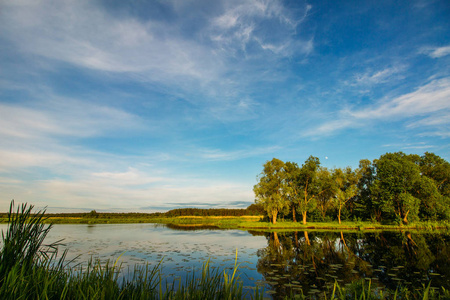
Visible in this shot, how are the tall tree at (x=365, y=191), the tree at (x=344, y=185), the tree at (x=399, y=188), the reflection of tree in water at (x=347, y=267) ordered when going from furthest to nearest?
1. the tall tree at (x=365, y=191)
2. the tree at (x=344, y=185)
3. the tree at (x=399, y=188)
4. the reflection of tree in water at (x=347, y=267)

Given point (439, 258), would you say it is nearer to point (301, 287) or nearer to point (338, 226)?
point (301, 287)

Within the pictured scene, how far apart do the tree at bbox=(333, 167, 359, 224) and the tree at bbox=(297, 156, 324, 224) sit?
350cm

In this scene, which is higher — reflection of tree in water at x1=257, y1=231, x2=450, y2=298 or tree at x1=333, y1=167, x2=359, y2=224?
tree at x1=333, y1=167, x2=359, y2=224

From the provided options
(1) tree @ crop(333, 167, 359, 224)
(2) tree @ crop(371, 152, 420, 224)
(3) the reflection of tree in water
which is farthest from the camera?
(1) tree @ crop(333, 167, 359, 224)

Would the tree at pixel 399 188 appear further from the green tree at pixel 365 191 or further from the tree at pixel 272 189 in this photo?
the tree at pixel 272 189

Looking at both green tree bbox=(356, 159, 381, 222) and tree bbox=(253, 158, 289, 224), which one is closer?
tree bbox=(253, 158, 289, 224)

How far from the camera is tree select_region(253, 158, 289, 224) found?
1781 inches

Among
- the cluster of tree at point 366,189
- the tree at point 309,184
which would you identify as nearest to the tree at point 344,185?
the cluster of tree at point 366,189

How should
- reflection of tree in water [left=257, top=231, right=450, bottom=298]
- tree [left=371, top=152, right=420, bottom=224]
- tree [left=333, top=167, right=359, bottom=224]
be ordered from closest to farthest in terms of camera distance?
reflection of tree in water [left=257, top=231, right=450, bottom=298], tree [left=371, top=152, right=420, bottom=224], tree [left=333, top=167, right=359, bottom=224]

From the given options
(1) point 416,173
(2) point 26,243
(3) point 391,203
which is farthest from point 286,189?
(2) point 26,243

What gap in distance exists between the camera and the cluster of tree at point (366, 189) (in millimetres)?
40094

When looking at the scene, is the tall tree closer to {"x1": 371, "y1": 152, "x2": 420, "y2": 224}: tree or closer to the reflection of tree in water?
{"x1": 371, "y1": 152, "x2": 420, "y2": 224}: tree

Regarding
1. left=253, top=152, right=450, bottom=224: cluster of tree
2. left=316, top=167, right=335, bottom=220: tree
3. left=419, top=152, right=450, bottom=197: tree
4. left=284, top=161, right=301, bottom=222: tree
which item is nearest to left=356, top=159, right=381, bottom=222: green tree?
left=253, top=152, right=450, bottom=224: cluster of tree

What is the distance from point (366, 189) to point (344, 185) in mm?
5357
